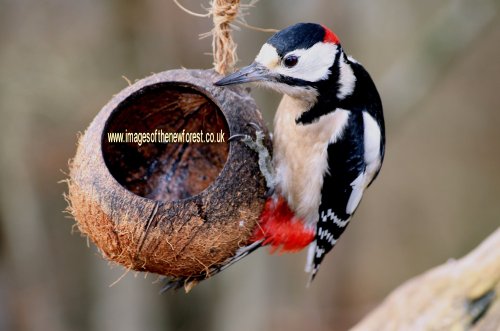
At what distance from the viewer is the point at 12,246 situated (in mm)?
4621

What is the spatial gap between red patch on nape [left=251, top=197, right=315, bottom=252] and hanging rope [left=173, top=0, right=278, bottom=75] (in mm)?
457

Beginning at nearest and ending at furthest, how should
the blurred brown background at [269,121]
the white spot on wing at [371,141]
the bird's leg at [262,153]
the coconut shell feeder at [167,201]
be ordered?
the coconut shell feeder at [167,201] → the bird's leg at [262,153] → the white spot on wing at [371,141] → the blurred brown background at [269,121]

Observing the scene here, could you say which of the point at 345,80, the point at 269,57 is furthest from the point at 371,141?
the point at 269,57

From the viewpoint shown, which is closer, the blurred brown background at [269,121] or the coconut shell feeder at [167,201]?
the coconut shell feeder at [167,201]

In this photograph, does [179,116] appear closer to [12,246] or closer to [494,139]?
[12,246]

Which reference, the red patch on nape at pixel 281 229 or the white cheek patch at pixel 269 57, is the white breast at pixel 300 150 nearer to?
the red patch on nape at pixel 281 229

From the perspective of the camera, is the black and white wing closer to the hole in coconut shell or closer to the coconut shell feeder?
the coconut shell feeder

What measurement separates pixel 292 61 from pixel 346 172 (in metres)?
0.49

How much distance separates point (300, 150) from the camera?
91.0 inches

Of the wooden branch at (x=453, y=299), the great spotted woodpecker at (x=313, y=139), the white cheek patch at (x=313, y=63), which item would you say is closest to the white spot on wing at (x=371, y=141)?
the great spotted woodpecker at (x=313, y=139)

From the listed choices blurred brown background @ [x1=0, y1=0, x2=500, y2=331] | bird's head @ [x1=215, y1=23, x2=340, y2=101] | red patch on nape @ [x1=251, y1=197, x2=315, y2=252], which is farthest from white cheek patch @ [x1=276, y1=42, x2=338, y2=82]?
blurred brown background @ [x1=0, y1=0, x2=500, y2=331]

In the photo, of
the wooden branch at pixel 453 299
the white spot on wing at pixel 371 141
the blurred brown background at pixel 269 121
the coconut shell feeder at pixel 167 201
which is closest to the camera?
the coconut shell feeder at pixel 167 201

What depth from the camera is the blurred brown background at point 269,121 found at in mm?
4129

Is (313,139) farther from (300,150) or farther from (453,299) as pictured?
(453,299)
